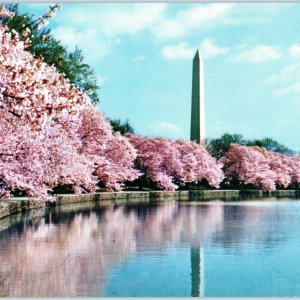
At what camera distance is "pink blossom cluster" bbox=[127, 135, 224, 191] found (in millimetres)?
41750

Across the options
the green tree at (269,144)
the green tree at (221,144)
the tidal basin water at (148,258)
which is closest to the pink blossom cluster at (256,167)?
the green tree at (221,144)

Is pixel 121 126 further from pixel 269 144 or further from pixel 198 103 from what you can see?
pixel 269 144

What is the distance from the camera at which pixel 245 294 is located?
876 centimetres

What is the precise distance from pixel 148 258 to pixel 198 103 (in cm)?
2775

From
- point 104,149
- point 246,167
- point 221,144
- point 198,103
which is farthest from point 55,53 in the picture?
point 221,144

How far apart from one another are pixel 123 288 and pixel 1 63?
3790mm

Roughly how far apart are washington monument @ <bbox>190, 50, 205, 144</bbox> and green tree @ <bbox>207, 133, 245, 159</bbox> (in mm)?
9969

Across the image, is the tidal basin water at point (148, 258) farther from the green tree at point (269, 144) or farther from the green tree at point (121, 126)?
the green tree at point (269, 144)

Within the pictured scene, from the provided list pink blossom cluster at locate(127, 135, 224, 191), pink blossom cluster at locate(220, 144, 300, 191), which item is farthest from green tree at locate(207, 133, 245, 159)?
pink blossom cluster at locate(127, 135, 224, 191)

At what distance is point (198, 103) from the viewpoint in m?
38.7

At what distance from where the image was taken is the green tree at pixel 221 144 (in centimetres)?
5322

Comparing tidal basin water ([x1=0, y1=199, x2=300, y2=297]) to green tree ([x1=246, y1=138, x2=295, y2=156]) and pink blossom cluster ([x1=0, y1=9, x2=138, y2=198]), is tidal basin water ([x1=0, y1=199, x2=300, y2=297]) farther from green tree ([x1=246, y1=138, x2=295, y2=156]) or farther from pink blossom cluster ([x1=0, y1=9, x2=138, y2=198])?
green tree ([x1=246, y1=138, x2=295, y2=156])

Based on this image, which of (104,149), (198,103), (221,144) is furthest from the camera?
(221,144)

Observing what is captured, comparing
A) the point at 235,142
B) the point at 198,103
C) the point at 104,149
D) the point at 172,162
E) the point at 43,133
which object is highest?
the point at 198,103
